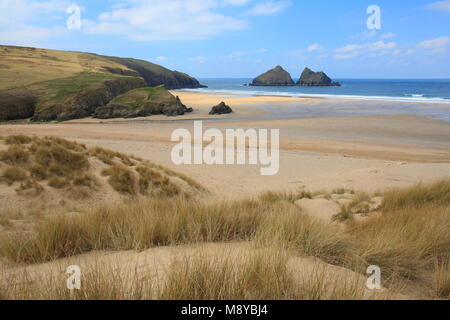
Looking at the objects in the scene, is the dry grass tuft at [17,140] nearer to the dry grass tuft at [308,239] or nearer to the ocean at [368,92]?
the dry grass tuft at [308,239]

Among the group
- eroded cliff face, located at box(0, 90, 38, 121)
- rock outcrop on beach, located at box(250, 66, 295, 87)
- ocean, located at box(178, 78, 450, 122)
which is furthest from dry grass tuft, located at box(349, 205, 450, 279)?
rock outcrop on beach, located at box(250, 66, 295, 87)

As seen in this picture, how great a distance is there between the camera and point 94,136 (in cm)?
2233

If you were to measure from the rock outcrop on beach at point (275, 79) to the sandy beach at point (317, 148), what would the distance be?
10847cm

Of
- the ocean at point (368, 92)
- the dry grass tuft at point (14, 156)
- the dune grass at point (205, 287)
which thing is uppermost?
the ocean at point (368, 92)

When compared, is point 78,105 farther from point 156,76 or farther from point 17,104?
point 156,76

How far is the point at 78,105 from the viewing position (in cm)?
3394

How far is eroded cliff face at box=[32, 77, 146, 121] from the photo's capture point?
31.9m

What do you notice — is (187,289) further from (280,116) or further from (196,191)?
(280,116)

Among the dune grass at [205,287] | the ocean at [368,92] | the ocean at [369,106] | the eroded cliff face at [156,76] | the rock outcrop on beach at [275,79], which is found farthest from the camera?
the rock outcrop on beach at [275,79]

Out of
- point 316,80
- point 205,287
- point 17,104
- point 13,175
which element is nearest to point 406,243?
point 205,287

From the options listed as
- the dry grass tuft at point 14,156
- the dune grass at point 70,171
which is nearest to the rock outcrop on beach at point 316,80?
the dune grass at point 70,171

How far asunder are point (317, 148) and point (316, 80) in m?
121

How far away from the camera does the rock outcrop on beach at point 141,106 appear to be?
34.0 m

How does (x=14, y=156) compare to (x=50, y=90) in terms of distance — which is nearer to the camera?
(x=14, y=156)
